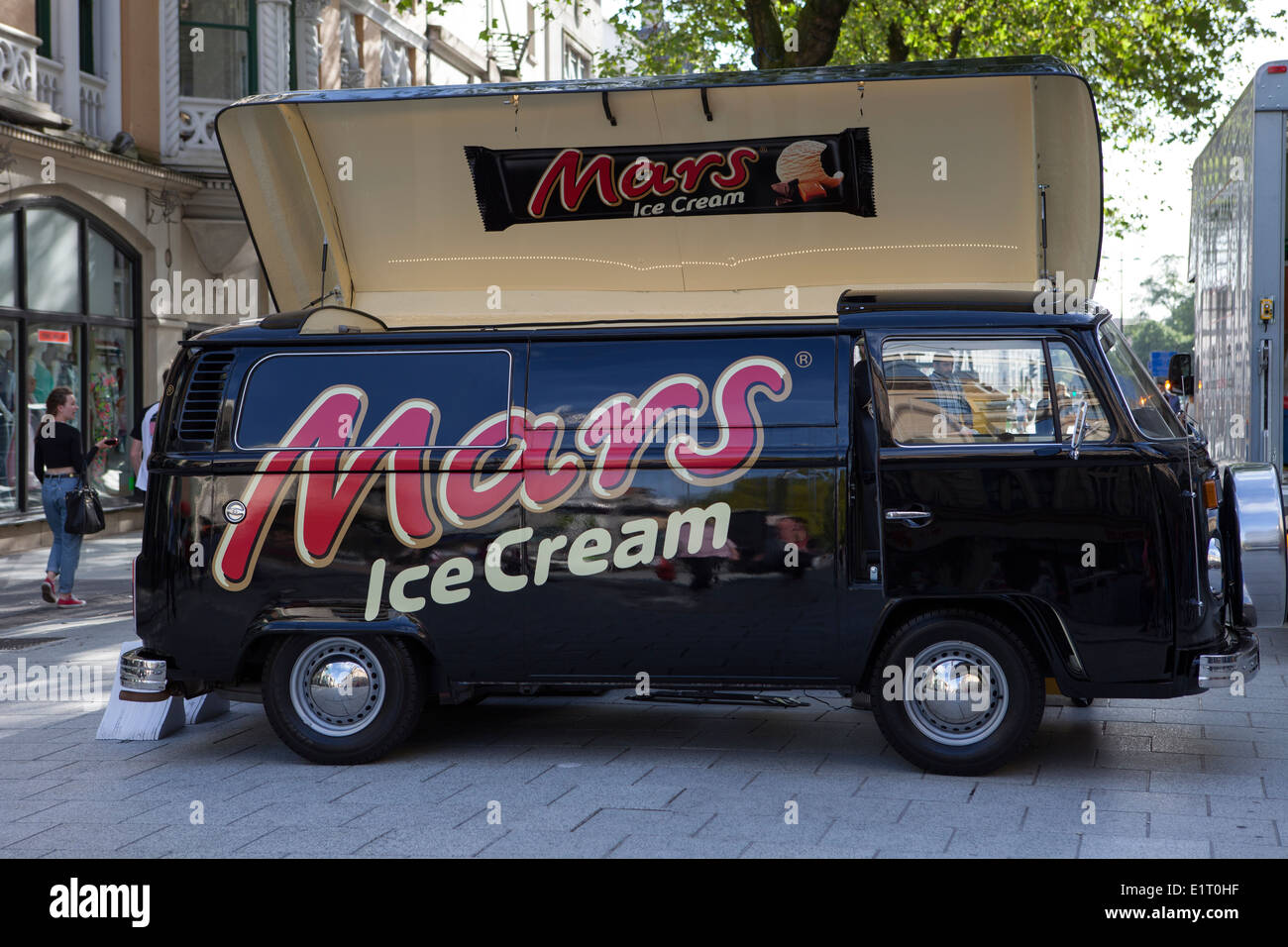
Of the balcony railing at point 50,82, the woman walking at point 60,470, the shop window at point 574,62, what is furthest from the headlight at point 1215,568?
the shop window at point 574,62

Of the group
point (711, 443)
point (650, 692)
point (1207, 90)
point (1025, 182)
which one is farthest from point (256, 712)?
point (1207, 90)

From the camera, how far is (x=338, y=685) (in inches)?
259

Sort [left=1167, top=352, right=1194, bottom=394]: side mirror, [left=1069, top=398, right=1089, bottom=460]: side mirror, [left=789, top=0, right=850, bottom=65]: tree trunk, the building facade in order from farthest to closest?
the building facade, [left=789, top=0, right=850, bottom=65]: tree trunk, [left=1167, top=352, right=1194, bottom=394]: side mirror, [left=1069, top=398, right=1089, bottom=460]: side mirror

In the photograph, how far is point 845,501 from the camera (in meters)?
6.17

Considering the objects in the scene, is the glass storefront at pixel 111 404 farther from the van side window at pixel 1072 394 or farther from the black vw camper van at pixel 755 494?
the van side window at pixel 1072 394

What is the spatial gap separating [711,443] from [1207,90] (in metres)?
25.2

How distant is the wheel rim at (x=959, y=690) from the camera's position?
6.14 metres

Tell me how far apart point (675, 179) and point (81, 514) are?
672 centimetres

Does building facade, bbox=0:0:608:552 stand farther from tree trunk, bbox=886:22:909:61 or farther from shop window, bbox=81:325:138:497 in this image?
tree trunk, bbox=886:22:909:61

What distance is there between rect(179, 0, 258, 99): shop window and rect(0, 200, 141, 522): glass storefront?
279 centimetres

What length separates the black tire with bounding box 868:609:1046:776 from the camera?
6.10m

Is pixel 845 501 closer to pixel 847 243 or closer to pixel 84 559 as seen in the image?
pixel 847 243

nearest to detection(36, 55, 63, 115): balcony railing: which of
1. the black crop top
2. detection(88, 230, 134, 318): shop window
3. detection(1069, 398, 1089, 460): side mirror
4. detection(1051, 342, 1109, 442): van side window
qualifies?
detection(88, 230, 134, 318): shop window

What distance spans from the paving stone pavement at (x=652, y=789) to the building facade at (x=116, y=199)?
9.15 meters
